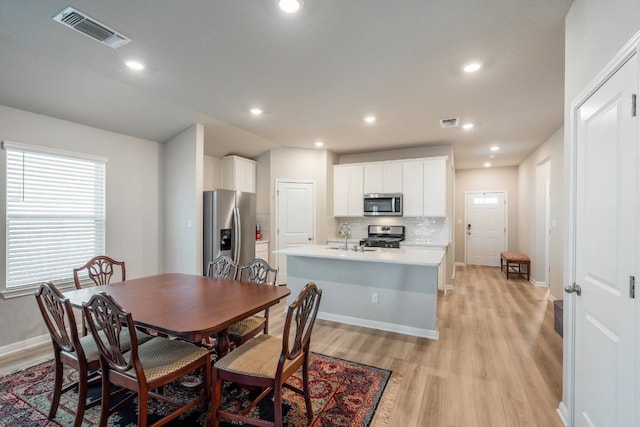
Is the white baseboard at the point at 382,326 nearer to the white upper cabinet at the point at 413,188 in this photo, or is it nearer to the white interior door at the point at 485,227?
the white upper cabinet at the point at 413,188

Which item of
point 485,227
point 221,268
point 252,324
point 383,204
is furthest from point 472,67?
point 485,227

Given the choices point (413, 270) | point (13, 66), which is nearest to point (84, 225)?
point (13, 66)

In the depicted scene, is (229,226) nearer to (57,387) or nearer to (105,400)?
(57,387)

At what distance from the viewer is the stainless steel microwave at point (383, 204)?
5.31 meters

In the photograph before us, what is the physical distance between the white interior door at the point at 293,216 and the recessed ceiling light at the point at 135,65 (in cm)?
313

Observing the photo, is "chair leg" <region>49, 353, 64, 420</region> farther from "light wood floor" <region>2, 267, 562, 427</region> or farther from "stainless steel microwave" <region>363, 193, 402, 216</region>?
"stainless steel microwave" <region>363, 193, 402, 216</region>

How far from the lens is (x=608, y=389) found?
4.67 feet

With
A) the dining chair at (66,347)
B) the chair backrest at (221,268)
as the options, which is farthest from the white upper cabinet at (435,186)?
the dining chair at (66,347)

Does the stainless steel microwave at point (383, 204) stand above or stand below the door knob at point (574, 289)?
above

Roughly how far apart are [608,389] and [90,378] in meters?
3.31

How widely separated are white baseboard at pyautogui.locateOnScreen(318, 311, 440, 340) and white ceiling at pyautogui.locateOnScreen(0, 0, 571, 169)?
2.53 metres

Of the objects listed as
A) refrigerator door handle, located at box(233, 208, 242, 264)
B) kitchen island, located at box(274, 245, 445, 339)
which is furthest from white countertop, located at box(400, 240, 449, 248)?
refrigerator door handle, located at box(233, 208, 242, 264)

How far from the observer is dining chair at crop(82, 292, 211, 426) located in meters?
1.55

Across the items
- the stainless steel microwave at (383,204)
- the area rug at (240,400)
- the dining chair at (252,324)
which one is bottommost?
the area rug at (240,400)
